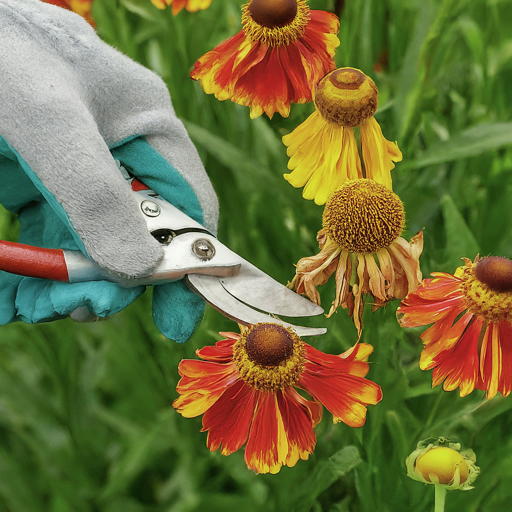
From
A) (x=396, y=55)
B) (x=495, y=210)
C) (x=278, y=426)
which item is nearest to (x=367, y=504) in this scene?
(x=278, y=426)

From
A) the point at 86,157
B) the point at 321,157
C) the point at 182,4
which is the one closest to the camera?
the point at 86,157

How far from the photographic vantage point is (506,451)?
56 cm

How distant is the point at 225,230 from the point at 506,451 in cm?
40

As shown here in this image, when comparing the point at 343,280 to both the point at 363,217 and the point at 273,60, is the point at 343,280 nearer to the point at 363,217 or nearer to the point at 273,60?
the point at 363,217

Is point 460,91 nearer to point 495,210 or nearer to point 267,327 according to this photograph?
point 495,210

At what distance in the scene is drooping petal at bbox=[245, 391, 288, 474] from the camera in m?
0.39

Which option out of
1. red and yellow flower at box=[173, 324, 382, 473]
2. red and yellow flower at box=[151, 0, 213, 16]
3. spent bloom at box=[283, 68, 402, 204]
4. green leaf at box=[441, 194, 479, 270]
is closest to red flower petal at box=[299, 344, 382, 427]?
red and yellow flower at box=[173, 324, 382, 473]

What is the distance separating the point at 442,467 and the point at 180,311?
0.20 m

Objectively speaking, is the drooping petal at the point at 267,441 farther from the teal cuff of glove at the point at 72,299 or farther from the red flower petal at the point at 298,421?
the teal cuff of glove at the point at 72,299

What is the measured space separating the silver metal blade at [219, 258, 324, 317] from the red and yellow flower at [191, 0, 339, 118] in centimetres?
14

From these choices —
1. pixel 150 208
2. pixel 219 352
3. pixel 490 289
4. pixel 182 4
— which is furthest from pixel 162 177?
pixel 182 4

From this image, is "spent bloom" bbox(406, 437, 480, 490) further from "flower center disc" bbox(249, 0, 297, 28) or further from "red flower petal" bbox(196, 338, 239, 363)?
"flower center disc" bbox(249, 0, 297, 28)

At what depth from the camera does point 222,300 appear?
1.30 ft

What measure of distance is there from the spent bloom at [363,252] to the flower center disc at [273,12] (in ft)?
0.51
